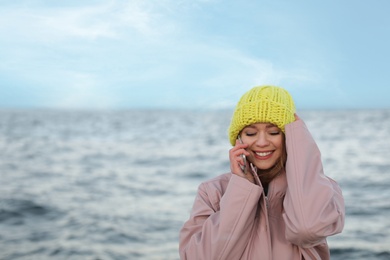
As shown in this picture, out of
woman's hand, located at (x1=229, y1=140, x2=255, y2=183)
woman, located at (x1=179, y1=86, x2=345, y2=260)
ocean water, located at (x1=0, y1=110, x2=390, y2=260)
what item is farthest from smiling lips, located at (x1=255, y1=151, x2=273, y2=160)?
ocean water, located at (x1=0, y1=110, x2=390, y2=260)

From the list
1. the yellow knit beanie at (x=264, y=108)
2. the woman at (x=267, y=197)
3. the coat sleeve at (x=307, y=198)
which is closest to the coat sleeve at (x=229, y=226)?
the woman at (x=267, y=197)

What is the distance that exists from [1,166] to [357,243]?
12.5m

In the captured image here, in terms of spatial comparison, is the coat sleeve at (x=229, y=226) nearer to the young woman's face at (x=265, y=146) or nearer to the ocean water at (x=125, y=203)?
the young woman's face at (x=265, y=146)

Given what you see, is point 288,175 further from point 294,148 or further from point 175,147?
point 175,147

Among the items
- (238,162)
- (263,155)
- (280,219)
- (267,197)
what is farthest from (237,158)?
(280,219)

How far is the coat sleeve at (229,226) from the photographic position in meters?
2.72

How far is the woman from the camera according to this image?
2.70 meters

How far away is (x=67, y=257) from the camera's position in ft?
22.6

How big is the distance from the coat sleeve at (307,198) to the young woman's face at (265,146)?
0.14 meters

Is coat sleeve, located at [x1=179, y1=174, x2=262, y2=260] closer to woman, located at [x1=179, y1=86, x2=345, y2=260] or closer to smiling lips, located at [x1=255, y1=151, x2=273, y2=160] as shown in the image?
woman, located at [x1=179, y1=86, x2=345, y2=260]

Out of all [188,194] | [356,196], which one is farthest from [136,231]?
[356,196]

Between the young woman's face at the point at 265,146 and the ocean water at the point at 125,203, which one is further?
the ocean water at the point at 125,203

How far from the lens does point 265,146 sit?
2.96 meters

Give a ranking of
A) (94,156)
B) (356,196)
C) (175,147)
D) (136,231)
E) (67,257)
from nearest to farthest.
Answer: (67,257), (136,231), (356,196), (94,156), (175,147)
